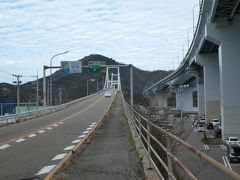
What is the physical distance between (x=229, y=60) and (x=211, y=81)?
24.1 metres

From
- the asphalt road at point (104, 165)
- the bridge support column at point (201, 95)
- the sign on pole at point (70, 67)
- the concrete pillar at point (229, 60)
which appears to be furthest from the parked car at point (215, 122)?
the asphalt road at point (104, 165)

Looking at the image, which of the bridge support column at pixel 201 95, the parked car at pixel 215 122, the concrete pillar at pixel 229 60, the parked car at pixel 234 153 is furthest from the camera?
the bridge support column at pixel 201 95

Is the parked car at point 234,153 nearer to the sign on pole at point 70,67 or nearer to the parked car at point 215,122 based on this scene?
the parked car at point 215,122

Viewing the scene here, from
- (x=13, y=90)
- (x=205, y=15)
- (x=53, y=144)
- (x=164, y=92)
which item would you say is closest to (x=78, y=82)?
(x=164, y=92)

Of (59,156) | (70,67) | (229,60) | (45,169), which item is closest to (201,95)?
(70,67)

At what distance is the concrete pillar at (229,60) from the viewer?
4781cm

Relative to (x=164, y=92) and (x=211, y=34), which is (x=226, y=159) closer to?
(x=211, y=34)

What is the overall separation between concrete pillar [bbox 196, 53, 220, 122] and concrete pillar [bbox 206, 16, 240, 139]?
21.0 m

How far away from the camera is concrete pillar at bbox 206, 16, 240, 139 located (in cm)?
4781

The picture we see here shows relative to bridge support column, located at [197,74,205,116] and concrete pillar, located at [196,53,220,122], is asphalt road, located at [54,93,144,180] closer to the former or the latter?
concrete pillar, located at [196,53,220,122]

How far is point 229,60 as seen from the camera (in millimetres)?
47844

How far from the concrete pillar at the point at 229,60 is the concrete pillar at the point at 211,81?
68.9 ft

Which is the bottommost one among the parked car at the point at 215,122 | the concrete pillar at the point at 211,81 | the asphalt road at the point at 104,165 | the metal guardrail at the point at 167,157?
the parked car at the point at 215,122

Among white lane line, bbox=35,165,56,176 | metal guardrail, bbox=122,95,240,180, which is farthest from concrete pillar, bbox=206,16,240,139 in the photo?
white lane line, bbox=35,165,56,176
